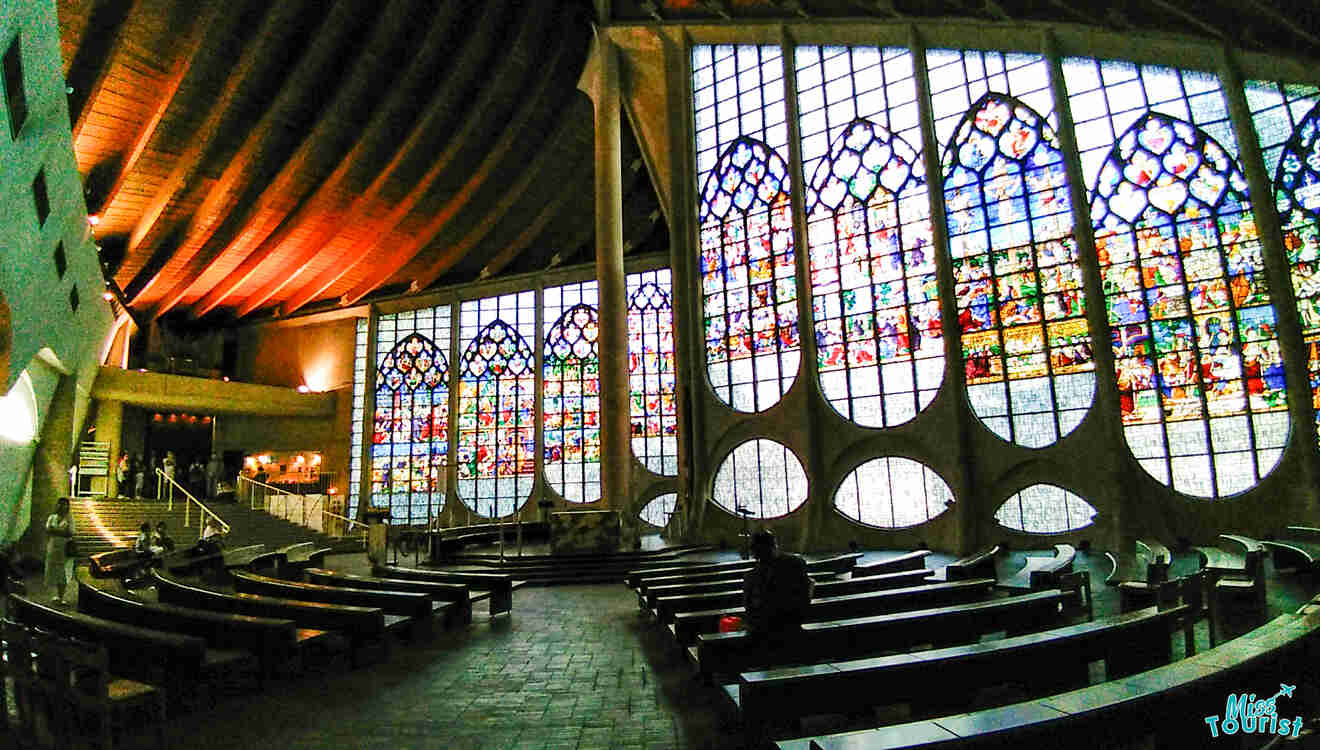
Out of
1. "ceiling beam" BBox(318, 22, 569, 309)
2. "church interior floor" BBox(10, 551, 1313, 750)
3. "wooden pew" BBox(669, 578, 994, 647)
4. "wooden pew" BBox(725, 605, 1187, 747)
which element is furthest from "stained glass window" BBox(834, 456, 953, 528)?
"ceiling beam" BBox(318, 22, 569, 309)

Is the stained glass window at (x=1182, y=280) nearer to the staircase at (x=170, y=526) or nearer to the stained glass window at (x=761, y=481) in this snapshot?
the stained glass window at (x=761, y=481)

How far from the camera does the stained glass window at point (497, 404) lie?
21.9 metres

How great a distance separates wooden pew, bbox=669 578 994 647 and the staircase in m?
12.7

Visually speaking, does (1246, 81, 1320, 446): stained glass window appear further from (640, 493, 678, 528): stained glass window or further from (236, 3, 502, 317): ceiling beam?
(236, 3, 502, 317): ceiling beam

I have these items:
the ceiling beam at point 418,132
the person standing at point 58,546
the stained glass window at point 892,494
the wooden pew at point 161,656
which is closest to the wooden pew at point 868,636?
the wooden pew at point 161,656

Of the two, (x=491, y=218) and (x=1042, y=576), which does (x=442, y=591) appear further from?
(x=491, y=218)

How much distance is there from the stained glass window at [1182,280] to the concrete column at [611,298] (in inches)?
367

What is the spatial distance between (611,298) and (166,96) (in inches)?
362

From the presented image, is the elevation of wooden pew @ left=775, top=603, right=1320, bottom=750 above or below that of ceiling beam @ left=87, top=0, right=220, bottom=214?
below

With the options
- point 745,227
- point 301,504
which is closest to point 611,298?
point 745,227

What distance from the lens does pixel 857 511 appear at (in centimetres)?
1380

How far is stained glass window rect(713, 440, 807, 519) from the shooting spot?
14.5 m

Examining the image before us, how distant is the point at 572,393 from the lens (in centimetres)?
2228

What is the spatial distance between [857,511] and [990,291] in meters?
5.15
